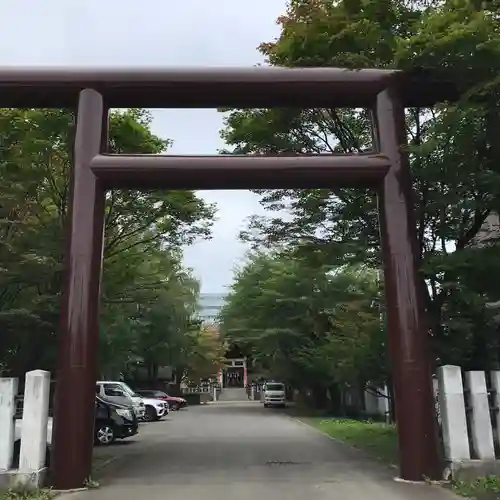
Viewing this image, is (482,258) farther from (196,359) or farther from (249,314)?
(196,359)

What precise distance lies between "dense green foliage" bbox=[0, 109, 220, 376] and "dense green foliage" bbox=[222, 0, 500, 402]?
2.69 m

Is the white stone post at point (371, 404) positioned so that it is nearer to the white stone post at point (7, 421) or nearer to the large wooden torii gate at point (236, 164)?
the large wooden torii gate at point (236, 164)

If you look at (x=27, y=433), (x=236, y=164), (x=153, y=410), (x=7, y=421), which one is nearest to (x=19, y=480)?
(x=27, y=433)

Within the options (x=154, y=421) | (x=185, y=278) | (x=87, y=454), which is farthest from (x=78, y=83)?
(x=185, y=278)

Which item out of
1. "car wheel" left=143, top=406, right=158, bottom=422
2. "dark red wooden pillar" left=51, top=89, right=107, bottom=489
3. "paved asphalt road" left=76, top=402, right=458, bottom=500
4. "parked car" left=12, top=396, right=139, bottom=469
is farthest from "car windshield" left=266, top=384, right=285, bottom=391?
"dark red wooden pillar" left=51, top=89, right=107, bottom=489

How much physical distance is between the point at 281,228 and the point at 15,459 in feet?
28.0

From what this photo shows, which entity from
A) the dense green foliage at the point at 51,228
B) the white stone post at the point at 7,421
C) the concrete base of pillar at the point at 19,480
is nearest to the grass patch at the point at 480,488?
the concrete base of pillar at the point at 19,480

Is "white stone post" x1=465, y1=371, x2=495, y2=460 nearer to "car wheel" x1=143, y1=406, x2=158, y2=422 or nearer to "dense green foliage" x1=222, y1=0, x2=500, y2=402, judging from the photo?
"dense green foliage" x1=222, y1=0, x2=500, y2=402

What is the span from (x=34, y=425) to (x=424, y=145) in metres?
7.48

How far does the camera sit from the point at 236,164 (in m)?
11.3

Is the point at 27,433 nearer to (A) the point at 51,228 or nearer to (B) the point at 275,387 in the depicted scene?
(A) the point at 51,228

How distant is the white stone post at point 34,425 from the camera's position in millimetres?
9531

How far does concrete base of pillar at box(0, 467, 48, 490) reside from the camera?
9.30 metres

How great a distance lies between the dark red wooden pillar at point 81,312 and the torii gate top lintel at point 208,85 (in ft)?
1.31
